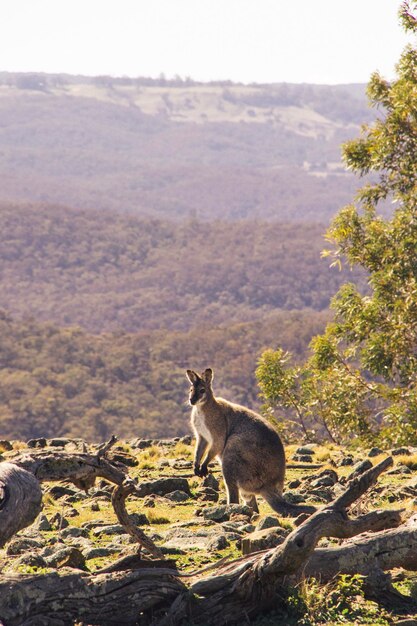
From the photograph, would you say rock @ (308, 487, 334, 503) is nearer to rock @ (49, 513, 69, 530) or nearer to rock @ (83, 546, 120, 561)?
rock @ (49, 513, 69, 530)

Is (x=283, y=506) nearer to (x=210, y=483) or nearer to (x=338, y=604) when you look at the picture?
(x=210, y=483)

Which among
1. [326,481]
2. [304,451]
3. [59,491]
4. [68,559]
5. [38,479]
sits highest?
[38,479]

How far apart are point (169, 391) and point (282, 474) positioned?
107 metres

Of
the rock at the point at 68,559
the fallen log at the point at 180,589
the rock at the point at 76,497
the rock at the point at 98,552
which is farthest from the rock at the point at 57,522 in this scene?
the fallen log at the point at 180,589

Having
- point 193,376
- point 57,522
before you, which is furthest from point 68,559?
point 193,376

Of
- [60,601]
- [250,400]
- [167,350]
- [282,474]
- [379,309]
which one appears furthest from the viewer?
[167,350]

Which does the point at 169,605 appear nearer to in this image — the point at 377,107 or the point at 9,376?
the point at 377,107

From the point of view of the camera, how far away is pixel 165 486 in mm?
16062

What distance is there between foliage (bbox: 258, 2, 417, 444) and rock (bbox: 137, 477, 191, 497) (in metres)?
12.1

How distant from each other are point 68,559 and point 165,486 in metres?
6.00

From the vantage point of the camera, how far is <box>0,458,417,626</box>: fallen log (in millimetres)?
8266

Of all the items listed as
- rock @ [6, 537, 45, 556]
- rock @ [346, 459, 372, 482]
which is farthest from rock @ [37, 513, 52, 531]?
rock @ [346, 459, 372, 482]

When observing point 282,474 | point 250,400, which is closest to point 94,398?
point 250,400

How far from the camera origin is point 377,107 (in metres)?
32.5
